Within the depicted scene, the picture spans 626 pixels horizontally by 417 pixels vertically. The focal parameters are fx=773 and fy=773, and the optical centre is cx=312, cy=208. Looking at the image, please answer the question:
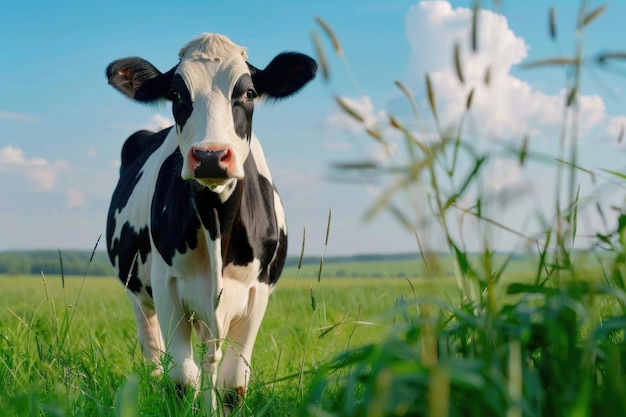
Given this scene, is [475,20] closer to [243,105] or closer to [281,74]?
[243,105]

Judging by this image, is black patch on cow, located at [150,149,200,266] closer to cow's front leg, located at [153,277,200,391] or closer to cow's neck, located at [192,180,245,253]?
cow's neck, located at [192,180,245,253]

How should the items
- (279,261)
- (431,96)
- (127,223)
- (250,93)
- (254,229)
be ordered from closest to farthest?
(431,96), (250,93), (254,229), (279,261), (127,223)

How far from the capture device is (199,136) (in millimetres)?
5246

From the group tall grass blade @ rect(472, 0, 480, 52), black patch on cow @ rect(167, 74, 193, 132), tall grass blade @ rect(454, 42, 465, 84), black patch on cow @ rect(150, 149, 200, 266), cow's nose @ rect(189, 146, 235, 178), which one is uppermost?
black patch on cow @ rect(167, 74, 193, 132)

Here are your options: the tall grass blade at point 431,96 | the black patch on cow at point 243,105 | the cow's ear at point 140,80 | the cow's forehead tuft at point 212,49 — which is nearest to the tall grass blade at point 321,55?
the tall grass blade at point 431,96

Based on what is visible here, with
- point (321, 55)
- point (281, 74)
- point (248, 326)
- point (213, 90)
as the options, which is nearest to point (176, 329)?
point (248, 326)

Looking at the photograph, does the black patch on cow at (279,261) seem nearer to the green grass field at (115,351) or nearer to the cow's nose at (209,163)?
the green grass field at (115,351)

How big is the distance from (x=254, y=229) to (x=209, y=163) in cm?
134

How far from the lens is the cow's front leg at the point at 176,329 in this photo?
19.3ft

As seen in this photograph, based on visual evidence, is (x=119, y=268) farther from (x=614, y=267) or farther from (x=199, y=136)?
(x=614, y=267)

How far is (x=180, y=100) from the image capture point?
575cm

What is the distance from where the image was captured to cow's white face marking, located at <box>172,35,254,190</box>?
16.4 ft

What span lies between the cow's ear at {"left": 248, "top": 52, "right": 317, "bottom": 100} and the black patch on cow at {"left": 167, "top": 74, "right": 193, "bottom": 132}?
65 centimetres

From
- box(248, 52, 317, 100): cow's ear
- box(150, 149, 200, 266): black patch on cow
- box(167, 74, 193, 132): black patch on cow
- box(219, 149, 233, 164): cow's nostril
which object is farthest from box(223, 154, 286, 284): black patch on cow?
box(219, 149, 233, 164): cow's nostril
